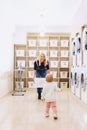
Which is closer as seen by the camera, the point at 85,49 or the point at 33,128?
the point at 33,128

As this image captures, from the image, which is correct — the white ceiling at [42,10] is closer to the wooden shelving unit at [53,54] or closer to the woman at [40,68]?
the wooden shelving unit at [53,54]

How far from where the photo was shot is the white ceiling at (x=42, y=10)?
250 inches

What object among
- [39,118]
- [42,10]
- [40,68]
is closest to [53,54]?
[42,10]

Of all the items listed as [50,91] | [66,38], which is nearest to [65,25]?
[66,38]

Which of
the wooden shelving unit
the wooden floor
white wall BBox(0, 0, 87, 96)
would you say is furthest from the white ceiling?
the wooden floor

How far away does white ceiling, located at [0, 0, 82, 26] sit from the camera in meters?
6.35

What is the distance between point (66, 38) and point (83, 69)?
363 centimetres

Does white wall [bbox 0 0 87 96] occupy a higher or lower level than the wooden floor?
higher

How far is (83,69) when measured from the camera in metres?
5.93

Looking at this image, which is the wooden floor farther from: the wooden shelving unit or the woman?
the wooden shelving unit

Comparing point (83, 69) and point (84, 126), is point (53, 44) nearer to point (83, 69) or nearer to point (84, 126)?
point (83, 69)

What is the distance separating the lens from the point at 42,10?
7.12 meters

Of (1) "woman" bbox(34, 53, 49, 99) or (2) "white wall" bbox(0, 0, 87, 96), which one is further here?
(2) "white wall" bbox(0, 0, 87, 96)

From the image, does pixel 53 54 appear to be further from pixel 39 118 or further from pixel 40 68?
pixel 39 118
